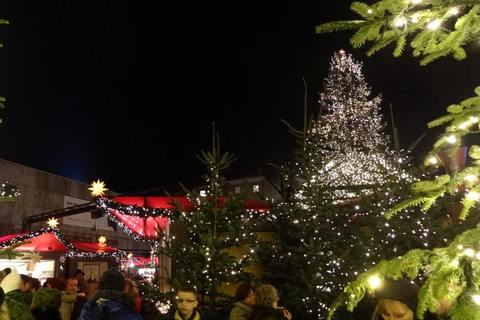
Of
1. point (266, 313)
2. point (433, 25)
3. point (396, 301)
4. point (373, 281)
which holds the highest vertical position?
point (433, 25)

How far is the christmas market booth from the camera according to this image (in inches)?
554

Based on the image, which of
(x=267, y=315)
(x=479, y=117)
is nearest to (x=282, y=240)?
(x=267, y=315)

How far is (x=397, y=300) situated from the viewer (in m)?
3.25

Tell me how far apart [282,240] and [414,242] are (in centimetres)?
234

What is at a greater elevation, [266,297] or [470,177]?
[470,177]

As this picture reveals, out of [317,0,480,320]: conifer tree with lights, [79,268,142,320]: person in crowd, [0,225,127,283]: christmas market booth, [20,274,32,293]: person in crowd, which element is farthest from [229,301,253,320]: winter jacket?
[0,225,127,283]: christmas market booth

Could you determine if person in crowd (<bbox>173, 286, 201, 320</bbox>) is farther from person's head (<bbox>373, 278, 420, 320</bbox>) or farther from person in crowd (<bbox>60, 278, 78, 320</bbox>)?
person in crowd (<bbox>60, 278, 78, 320</bbox>)

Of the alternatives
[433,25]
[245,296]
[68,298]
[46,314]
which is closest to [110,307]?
[245,296]

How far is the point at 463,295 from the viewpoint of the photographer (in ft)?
5.87

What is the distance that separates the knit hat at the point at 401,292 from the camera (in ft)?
10.7

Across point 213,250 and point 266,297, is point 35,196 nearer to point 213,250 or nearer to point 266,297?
point 213,250

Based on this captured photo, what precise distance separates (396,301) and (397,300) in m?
0.01

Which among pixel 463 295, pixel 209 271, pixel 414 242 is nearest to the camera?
pixel 463 295

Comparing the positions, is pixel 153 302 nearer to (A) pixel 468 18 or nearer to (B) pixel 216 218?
(B) pixel 216 218
